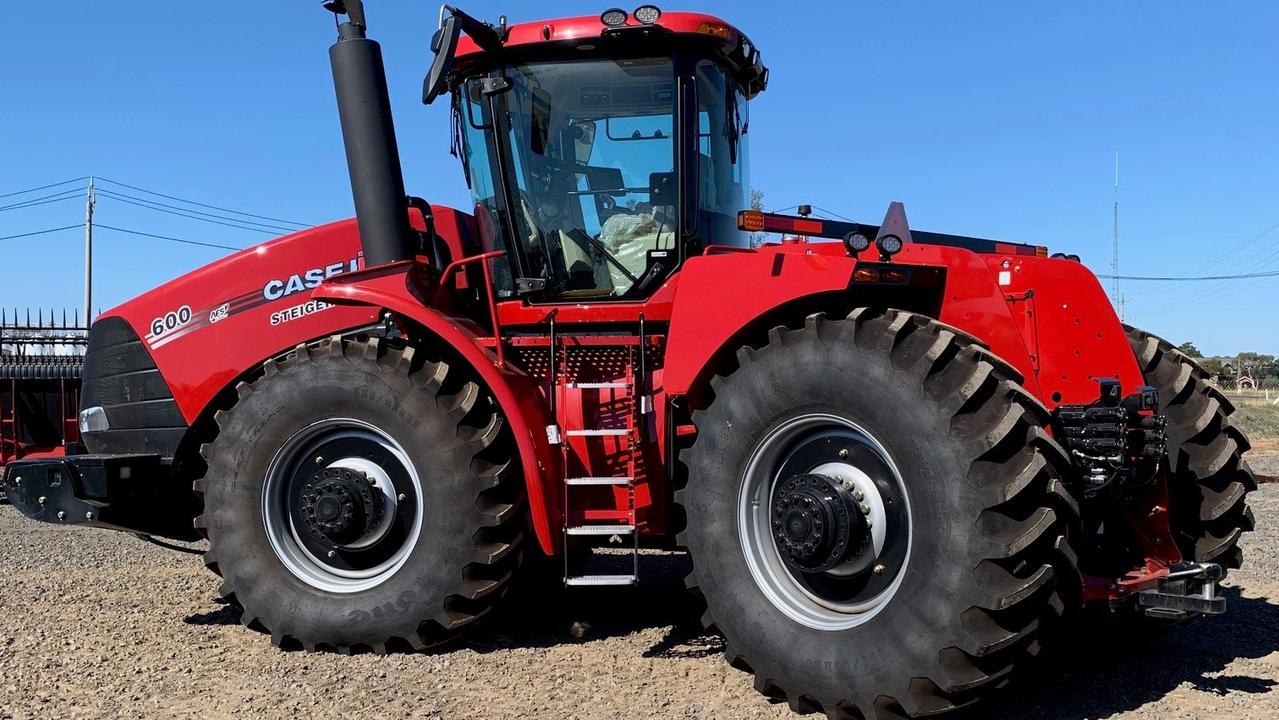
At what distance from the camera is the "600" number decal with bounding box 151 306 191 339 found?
6.18 metres

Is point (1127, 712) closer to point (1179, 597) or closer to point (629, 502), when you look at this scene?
point (1179, 597)

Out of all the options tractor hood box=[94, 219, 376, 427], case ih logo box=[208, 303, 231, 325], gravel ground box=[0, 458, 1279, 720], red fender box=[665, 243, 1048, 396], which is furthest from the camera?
case ih logo box=[208, 303, 231, 325]

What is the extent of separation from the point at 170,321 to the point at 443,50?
2.44m

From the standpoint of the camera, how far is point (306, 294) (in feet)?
19.7

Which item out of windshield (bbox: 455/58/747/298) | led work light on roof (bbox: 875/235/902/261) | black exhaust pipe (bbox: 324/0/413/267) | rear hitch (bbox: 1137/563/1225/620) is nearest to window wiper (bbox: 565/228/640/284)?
windshield (bbox: 455/58/747/298)

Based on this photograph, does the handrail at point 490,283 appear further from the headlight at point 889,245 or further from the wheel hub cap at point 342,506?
the headlight at point 889,245

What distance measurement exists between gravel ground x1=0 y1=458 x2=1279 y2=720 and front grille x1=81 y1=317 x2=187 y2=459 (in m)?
0.93

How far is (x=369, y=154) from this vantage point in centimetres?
568

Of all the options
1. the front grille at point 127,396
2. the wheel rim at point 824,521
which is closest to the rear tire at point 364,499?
the front grille at point 127,396

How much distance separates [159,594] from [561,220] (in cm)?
341

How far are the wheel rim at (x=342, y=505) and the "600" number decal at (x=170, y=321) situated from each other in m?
1.32

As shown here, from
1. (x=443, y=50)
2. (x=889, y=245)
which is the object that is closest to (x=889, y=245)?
(x=889, y=245)

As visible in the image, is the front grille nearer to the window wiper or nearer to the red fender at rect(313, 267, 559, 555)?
the red fender at rect(313, 267, 559, 555)

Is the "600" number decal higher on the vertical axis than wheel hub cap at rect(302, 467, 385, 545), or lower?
higher
